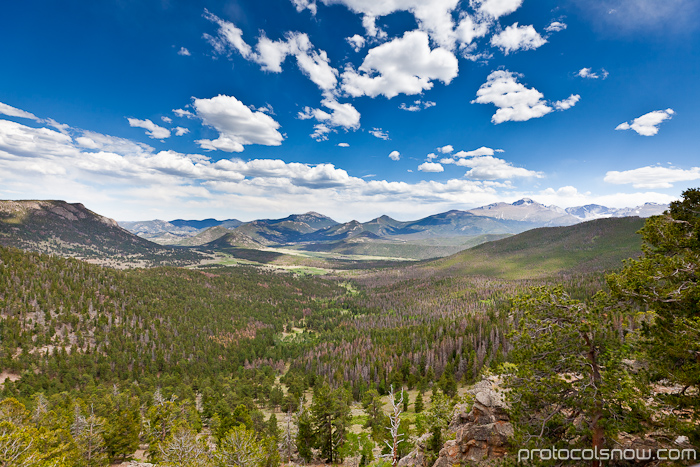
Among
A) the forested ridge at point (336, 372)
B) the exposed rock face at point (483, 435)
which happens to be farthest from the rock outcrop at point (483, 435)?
the forested ridge at point (336, 372)

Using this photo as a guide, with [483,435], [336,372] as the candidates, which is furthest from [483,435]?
[336,372]

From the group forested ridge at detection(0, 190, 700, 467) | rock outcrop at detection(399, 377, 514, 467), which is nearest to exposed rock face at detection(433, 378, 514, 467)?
rock outcrop at detection(399, 377, 514, 467)

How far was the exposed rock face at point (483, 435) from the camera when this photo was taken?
983 inches

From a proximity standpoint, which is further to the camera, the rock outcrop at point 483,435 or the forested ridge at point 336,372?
the rock outcrop at point 483,435

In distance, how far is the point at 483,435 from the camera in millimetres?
25906

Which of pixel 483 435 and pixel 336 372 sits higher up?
pixel 483 435

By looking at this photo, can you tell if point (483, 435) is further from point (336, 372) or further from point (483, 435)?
point (336, 372)

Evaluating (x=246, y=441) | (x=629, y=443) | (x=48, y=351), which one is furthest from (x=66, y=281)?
(x=629, y=443)

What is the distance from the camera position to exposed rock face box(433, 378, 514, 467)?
2497cm

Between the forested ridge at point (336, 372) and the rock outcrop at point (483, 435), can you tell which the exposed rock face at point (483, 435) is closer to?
the rock outcrop at point (483, 435)

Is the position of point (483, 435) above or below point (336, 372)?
above

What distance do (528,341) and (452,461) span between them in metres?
17.6

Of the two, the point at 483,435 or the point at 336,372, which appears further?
the point at 336,372

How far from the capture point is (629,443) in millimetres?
16719
